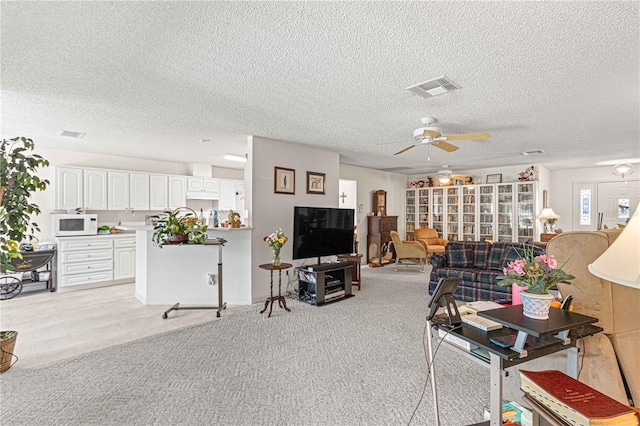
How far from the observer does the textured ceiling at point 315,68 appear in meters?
1.76

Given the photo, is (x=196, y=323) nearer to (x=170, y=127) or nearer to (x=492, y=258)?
(x=170, y=127)

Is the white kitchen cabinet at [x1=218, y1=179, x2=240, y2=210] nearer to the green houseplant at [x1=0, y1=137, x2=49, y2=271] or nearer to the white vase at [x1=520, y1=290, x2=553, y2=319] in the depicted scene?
the green houseplant at [x1=0, y1=137, x2=49, y2=271]

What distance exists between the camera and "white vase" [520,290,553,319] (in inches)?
57.8

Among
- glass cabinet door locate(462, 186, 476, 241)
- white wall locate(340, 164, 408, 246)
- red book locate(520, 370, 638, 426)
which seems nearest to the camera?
red book locate(520, 370, 638, 426)

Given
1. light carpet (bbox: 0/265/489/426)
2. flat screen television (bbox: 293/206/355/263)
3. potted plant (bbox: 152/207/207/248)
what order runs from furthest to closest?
flat screen television (bbox: 293/206/355/263) → potted plant (bbox: 152/207/207/248) → light carpet (bbox: 0/265/489/426)

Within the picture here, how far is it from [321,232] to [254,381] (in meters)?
2.70

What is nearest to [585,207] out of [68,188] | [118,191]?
[118,191]

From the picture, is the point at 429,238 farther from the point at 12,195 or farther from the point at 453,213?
the point at 12,195

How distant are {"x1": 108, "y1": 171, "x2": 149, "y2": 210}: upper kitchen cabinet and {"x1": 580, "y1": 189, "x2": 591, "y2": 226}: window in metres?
10.4

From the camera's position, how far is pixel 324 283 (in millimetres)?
4617

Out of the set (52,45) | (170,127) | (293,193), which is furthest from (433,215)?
(52,45)

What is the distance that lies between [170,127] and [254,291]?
2597 millimetres

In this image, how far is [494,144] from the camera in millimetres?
5113

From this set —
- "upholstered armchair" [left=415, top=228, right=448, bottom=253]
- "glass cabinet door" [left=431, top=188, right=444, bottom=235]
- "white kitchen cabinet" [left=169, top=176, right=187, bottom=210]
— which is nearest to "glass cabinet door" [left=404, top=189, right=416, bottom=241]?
"glass cabinet door" [left=431, top=188, right=444, bottom=235]
